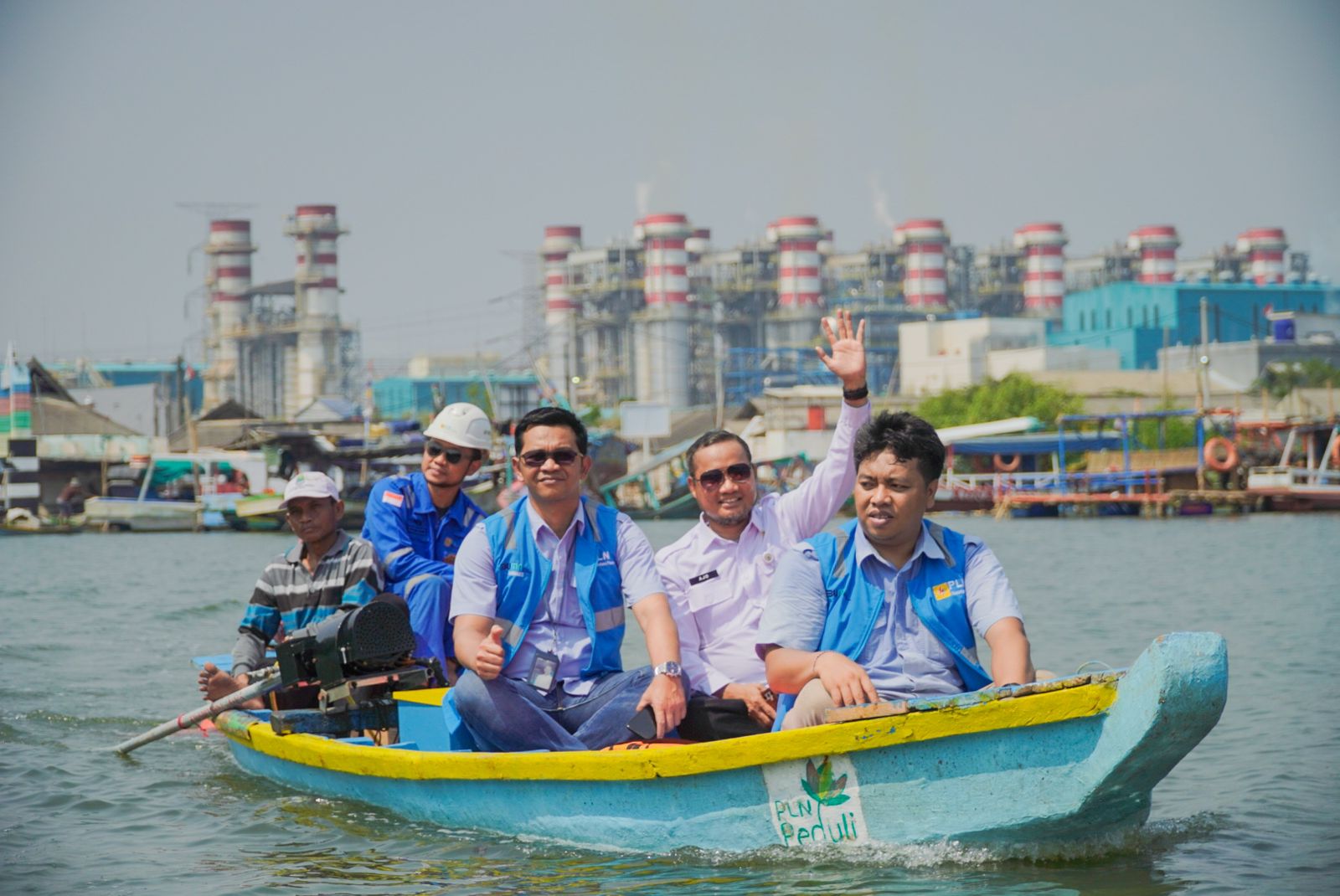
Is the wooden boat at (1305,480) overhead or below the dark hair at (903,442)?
below

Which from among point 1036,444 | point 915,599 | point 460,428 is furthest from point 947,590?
point 1036,444

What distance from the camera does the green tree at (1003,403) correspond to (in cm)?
5831

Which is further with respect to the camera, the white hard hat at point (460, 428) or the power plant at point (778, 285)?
the power plant at point (778, 285)

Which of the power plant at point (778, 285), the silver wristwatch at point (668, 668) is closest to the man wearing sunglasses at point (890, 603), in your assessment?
→ the silver wristwatch at point (668, 668)

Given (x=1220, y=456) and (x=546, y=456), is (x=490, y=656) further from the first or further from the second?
(x=1220, y=456)

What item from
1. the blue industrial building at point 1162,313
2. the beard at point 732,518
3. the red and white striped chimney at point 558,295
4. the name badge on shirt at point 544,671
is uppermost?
the red and white striped chimney at point 558,295

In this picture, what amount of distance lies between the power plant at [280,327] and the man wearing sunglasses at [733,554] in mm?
102599

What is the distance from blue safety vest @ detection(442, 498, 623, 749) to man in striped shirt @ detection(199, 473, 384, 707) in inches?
61.0

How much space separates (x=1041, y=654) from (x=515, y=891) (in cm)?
829

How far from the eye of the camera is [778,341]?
102875mm

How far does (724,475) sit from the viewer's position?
600cm

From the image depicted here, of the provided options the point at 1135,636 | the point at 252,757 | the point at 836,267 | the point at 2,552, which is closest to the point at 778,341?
the point at 836,267

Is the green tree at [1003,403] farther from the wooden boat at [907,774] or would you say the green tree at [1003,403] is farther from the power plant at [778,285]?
the wooden boat at [907,774]

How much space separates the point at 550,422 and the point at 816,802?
61.7 inches
